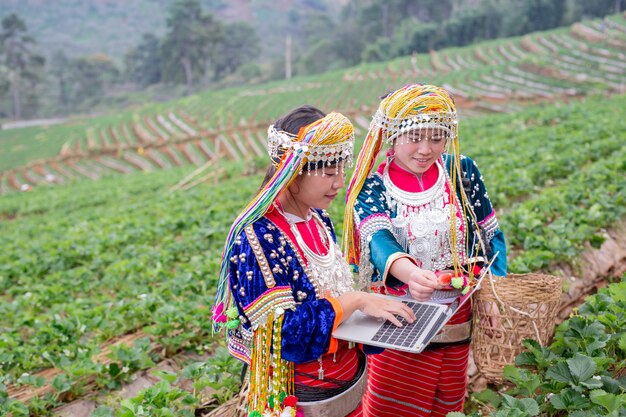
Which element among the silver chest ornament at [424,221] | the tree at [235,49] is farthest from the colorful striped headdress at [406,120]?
the tree at [235,49]

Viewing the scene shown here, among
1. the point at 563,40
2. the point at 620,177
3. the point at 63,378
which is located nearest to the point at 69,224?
the point at 63,378

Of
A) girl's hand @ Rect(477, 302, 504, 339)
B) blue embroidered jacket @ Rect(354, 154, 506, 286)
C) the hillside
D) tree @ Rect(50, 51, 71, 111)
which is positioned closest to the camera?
girl's hand @ Rect(477, 302, 504, 339)

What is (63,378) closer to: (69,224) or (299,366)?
(299,366)

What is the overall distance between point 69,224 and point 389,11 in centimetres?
5788

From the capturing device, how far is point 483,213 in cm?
284

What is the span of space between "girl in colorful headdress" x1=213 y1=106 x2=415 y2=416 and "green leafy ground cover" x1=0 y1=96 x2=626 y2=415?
6.20ft

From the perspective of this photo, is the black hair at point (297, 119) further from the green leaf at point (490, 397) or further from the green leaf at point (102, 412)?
the green leaf at point (102, 412)

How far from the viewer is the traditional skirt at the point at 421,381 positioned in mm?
2719

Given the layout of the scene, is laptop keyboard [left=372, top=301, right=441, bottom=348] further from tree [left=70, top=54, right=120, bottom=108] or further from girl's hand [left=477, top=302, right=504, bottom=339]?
tree [left=70, top=54, right=120, bottom=108]

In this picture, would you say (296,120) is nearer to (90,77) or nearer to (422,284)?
(422,284)

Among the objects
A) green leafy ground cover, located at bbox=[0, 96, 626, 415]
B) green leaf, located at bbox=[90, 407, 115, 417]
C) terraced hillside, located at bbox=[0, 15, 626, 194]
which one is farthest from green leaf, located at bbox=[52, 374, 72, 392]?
terraced hillside, located at bbox=[0, 15, 626, 194]

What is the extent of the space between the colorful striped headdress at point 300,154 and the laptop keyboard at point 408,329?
0.62 m

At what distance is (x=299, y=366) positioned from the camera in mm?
2240

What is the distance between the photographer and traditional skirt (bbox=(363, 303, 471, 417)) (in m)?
2.72
